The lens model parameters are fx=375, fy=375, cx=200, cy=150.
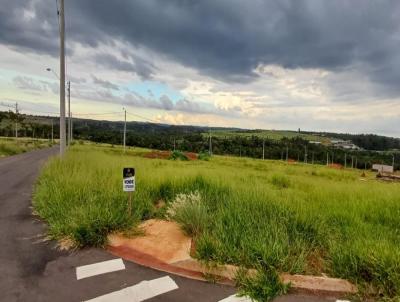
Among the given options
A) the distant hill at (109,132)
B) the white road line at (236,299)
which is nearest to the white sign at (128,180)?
the white road line at (236,299)

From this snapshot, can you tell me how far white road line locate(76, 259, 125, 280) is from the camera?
18.1 feet

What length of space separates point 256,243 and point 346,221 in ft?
7.67

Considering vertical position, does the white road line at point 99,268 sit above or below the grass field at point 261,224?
below

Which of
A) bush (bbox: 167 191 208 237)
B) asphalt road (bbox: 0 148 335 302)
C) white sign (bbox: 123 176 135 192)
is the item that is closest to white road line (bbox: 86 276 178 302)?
asphalt road (bbox: 0 148 335 302)

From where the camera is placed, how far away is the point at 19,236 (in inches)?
293

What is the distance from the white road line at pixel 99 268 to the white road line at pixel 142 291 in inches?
28.5

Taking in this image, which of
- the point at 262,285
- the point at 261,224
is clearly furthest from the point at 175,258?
the point at 262,285

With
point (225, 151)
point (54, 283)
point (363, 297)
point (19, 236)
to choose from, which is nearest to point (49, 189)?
point (19, 236)

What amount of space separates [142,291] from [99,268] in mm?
1107

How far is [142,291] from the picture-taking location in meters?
4.95

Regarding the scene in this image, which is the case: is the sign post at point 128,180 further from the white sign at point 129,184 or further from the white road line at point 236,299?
the white road line at point 236,299

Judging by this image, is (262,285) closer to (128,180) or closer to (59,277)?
(59,277)

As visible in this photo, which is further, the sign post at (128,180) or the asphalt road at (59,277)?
the sign post at (128,180)

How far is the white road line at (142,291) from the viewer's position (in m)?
4.71
